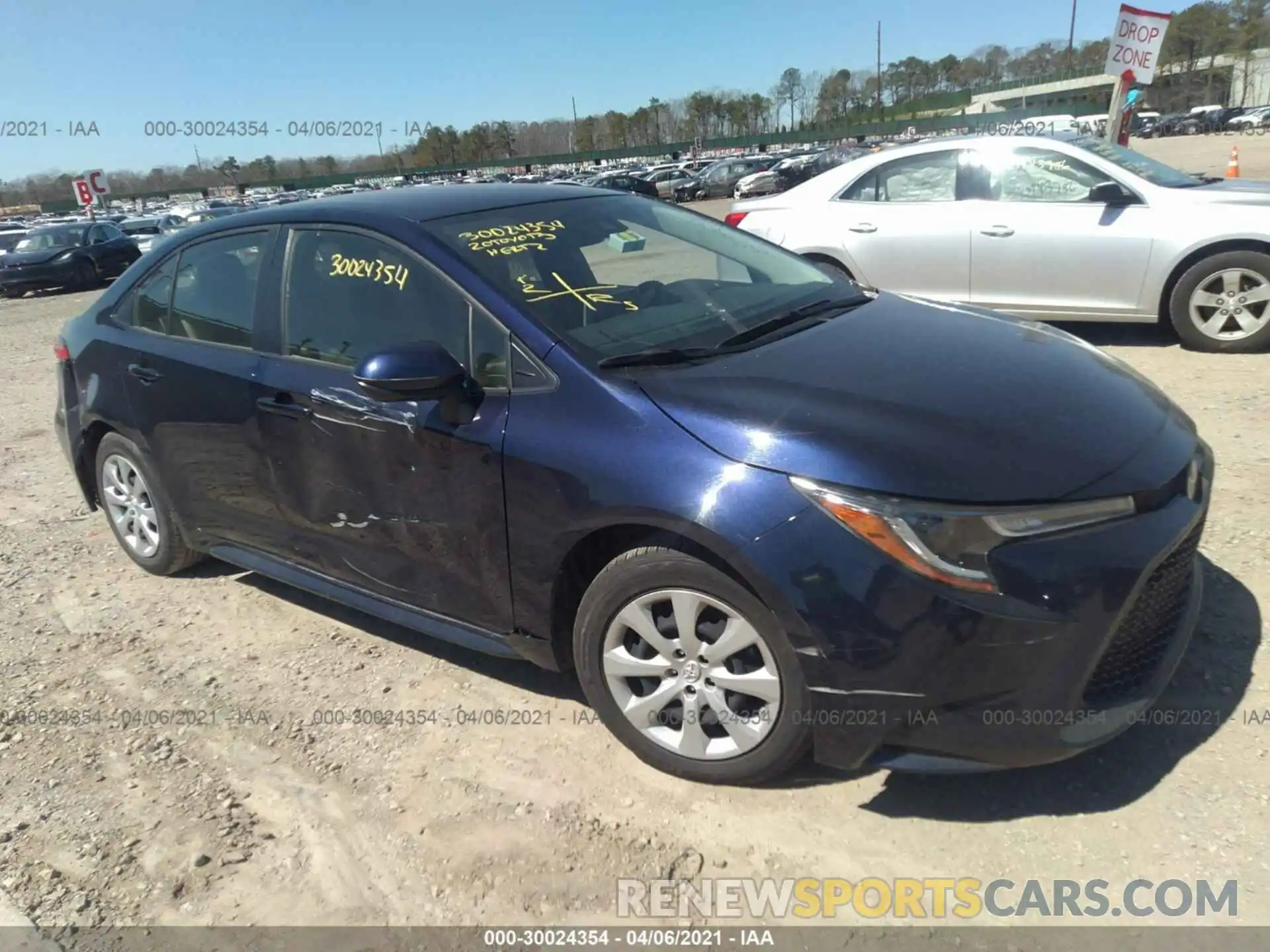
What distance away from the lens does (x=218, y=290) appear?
12.1ft

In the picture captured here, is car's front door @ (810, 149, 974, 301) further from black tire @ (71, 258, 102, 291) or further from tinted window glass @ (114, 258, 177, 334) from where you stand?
black tire @ (71, 258, 102, 291)

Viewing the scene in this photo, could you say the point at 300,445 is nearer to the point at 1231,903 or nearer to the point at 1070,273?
the point at 1231,903

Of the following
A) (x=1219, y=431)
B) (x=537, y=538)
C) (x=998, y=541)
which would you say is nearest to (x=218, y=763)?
(x=537, y=538)

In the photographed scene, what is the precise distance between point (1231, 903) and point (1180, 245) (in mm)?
5306

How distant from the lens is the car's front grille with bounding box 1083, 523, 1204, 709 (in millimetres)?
2268

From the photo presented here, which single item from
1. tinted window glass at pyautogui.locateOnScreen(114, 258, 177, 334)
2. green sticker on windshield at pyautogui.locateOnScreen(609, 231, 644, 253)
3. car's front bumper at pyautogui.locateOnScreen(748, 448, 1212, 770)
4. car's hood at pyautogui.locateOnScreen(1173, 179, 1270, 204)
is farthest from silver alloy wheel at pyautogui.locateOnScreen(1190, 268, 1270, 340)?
tinted window glass at pyautogui.locateOnScreen(114, 258, 177, 334)

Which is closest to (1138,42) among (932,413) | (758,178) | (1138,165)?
(1138,165)

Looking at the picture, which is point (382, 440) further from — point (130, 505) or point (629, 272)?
point (130, 505)

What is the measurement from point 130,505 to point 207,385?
1178 millimetres

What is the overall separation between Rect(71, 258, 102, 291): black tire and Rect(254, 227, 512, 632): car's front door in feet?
65.0

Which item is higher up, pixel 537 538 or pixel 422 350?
pixel 422 350

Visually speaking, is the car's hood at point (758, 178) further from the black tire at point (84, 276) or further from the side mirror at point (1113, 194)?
the side mirror at point (1113, 194)

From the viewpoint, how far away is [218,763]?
9.84 ft

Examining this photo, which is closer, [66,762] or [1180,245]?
Answer: [66,762]
